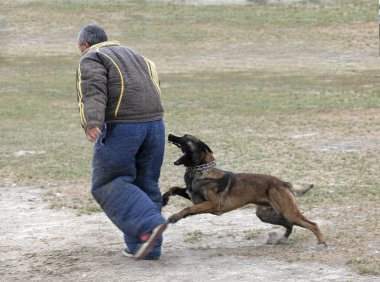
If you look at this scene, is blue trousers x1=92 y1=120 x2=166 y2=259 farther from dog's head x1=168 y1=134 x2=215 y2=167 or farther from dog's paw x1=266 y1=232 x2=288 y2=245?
dog's paw x1=266 y1=232 x2=288 y2=245

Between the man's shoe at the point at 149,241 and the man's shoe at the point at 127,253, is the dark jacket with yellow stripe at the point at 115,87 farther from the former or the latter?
the man's shoe at the point at 127,253

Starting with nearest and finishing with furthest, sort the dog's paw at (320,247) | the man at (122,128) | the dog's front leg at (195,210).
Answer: the man at (122,128)
the dog's front leg at (195,210)
the dog's paw at (320,247)

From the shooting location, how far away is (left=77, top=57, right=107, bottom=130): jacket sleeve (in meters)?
6.70

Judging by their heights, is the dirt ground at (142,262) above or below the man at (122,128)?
below

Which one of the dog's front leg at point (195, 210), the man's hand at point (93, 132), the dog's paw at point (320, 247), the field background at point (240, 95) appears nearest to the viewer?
the man's hand at point (93, 132)

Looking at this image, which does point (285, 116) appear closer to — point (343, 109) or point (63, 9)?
point (343, 109)

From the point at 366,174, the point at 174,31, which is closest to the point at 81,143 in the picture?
the point at 366,174

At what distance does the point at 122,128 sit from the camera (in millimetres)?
6926

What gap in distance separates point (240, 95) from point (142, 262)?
1333 centimetres

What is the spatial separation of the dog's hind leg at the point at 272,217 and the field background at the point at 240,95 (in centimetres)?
18

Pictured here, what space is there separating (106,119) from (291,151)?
607cm

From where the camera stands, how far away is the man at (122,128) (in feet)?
22.3

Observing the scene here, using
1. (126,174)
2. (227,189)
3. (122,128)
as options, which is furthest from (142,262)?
(122,128)

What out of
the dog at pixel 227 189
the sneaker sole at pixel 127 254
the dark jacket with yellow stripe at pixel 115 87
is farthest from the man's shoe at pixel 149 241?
the dark jacket with yellow stripe at pixel 115 87
